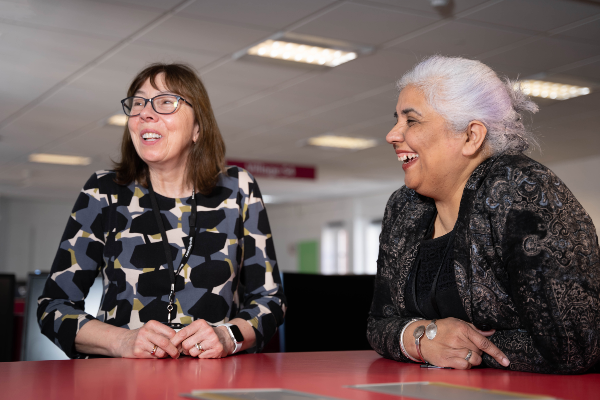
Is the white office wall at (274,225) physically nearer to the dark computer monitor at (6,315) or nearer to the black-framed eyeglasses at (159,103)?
the dark computer monitor at (6,315)

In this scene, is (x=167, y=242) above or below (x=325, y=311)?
above

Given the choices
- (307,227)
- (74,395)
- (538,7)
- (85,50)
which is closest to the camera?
(74,395)

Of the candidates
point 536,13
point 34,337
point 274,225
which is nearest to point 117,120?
point 536,13

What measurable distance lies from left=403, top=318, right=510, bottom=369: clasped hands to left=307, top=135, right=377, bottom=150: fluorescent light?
700 centimetres

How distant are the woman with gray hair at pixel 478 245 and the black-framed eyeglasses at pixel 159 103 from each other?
687 millimetres

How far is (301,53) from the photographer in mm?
5160

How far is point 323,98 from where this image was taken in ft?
21.2

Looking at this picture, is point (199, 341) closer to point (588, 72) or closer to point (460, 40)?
point (460, 40)

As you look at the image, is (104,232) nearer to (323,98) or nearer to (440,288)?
(440,288)

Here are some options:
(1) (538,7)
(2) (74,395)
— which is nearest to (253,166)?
(1) (538,7)

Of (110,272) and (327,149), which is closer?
(110,272)

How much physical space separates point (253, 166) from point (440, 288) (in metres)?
8.35

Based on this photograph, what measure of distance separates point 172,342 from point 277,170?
28.5 ft

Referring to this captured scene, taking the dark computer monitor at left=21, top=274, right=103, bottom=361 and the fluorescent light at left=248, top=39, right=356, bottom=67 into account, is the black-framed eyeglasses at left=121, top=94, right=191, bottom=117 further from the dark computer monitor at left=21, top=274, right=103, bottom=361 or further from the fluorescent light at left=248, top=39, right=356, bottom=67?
the fluorescent light at left=248, top=39, right=356, bottom=67
